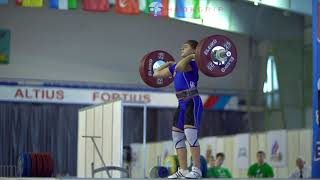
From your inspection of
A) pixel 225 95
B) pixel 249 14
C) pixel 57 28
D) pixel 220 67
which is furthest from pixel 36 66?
pixel 220 67

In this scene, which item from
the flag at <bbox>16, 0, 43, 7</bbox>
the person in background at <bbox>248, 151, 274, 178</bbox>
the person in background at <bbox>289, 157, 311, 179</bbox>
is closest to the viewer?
the flag at <bbox>16, 0, 43, 7</bbox>

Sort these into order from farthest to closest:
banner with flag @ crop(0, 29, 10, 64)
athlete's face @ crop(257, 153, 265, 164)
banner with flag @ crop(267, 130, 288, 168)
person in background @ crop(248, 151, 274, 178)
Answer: banner with flag @ crop(267, 130, 288, 168), athlete's face @ crop(257, 153, 265, 164), person in background @ crop(248, 151, 274, 178), banner with flag @ crop(0, 29, 10, 64)

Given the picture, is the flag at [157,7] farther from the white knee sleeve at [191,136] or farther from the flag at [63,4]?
the white knee sleeve at [191,136]

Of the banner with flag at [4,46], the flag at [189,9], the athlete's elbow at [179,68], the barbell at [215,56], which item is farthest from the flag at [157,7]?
the barbell at [215,56]

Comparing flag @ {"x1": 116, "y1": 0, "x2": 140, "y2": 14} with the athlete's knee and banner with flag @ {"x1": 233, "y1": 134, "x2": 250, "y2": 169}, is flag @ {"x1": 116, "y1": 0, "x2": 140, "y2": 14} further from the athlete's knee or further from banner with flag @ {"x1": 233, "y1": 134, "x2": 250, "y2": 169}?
the athlete's knee

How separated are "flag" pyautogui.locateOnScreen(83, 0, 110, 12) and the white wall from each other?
0.22 meters

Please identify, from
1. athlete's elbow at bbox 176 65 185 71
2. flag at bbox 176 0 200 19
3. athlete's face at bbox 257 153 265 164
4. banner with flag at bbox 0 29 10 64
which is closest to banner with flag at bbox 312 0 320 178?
athlete's elbow at bbox 176 65 185 71

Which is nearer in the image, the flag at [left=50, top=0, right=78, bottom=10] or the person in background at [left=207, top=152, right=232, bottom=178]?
the flag at [left=50, top=0, right=78, bottom=10]

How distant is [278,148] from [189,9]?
4454 mm

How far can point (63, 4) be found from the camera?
15852 mm

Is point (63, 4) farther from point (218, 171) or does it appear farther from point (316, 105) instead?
point (316, 105)

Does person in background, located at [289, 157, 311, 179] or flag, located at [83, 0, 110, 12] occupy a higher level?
flag, located at [83, 0, 110, 12]

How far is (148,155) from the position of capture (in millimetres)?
21078

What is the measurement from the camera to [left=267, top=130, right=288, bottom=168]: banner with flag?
59.0ft
